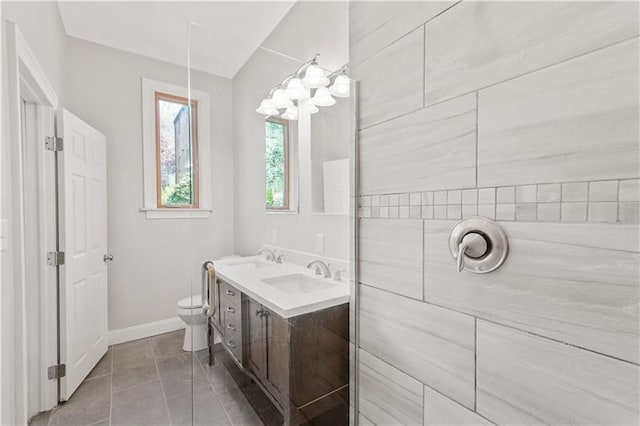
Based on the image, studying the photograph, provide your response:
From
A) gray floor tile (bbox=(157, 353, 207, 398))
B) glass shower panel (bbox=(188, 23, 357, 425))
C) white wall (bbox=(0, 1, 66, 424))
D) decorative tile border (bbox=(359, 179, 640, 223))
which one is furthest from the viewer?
gray floor tile (bbox=(157, 353, 207, 398))

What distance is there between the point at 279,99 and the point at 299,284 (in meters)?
0.97

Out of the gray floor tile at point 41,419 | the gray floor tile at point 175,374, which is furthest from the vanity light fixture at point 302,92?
the gray floor tile at point 41,419

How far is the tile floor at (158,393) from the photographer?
141cm

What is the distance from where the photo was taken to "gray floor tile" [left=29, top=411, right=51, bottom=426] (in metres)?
1.73

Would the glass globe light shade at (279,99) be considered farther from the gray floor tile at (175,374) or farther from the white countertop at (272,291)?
the gray floor tile at (175,374)

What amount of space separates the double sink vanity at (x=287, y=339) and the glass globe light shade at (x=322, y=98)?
2.85ft

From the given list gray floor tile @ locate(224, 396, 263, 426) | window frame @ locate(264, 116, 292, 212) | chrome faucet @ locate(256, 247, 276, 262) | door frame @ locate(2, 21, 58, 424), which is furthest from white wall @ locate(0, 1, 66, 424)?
window frame @ locate(264, 116, 292, 212)

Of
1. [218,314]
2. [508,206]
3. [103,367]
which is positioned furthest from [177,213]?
[103,367]

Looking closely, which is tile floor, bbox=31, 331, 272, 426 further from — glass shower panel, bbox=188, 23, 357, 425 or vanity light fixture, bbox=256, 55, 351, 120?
vanity light fixture, bbox=256, 55, 351, 120

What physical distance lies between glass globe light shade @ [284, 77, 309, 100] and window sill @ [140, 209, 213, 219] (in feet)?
2.34

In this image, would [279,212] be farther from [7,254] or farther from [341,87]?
[7,254]

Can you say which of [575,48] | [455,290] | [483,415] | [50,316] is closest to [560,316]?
[455,290]

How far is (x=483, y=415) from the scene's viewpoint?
2.66 ft

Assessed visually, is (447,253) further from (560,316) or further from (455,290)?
(560,316)
